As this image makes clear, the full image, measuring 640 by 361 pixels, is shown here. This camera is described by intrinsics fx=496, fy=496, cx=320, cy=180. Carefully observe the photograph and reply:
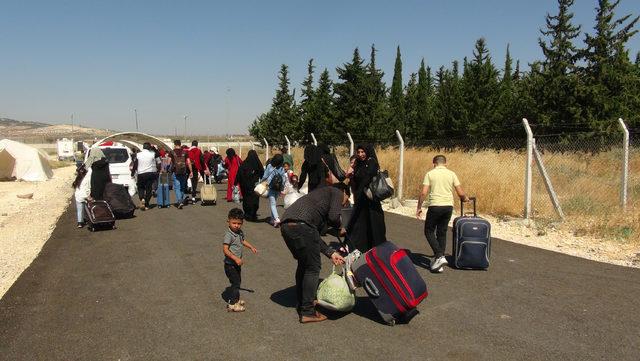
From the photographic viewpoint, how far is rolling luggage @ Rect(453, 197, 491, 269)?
6.81 meters

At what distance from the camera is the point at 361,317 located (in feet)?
16.9

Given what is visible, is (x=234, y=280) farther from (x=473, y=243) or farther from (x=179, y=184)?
(x=179, y=184)

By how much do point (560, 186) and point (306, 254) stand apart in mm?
11006

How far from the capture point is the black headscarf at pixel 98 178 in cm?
1104

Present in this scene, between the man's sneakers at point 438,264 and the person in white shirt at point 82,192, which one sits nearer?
the man's sneakers at point 438,264

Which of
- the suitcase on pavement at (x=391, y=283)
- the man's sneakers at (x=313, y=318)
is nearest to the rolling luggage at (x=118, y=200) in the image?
the man's sneakers at (x=313, y=318)

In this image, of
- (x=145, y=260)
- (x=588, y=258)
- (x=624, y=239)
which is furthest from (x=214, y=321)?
(x=624, y=239)

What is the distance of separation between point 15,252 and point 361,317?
7.13 meters

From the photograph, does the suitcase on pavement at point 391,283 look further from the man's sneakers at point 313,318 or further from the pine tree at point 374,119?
the pine tree at point 374,119

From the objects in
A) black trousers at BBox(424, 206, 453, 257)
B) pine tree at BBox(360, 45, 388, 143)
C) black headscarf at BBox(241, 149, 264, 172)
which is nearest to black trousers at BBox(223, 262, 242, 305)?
black trousers at BBox(424, 206, 453, 257)

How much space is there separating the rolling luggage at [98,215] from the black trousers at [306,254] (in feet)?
22.5

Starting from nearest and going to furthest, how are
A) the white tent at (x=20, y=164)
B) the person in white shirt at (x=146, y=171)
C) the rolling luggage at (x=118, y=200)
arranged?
the rolling luggage at (x=118, y=200) → the person in white shirt at (x=146, y=171) → the white tent at (x=20, y=164)

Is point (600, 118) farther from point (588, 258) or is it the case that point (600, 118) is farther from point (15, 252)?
point (15, 252)

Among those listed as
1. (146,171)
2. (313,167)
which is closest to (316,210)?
(313,167)
